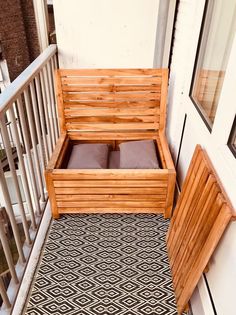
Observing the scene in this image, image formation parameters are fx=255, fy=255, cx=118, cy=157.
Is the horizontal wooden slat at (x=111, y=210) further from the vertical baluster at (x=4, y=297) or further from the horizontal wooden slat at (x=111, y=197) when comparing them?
the vertical baluster at (x=4, y=297)

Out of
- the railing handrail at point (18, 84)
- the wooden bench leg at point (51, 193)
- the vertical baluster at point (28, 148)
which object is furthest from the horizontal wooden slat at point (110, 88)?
the wooden bench leg at point (51, 193)

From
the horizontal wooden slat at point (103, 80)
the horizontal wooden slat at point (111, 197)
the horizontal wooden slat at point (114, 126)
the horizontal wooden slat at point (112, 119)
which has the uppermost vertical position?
the horizontal wooden slat at point (103, 80)

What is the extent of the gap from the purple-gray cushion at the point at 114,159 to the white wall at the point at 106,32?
0.89 metres

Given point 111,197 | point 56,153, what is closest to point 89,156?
point 56,153

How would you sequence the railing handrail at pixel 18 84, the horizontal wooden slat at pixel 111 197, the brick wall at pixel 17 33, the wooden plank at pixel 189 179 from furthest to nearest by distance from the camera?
the brick wall at pixel 17 33
the horizontal wooden slat at pixel 111 197
the wooden plank at pixel 189 179
the railing handrail at pixel 18 84

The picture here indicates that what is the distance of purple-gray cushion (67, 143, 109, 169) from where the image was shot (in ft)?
6.06

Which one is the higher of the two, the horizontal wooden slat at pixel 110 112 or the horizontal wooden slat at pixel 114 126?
the horizontal wooden slat at pixel 110 112

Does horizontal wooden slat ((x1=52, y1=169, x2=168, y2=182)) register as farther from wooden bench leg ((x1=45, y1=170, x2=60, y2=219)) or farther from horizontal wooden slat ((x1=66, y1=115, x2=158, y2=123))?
horizontal wooden slat ((x1=66, y1=115, x2=158, y2=123))

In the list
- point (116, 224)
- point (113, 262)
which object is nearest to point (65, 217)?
point (116, 224)

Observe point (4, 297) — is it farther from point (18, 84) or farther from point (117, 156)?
point (117, 156)

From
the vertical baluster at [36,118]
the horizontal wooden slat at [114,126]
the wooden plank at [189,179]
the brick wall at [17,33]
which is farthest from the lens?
the brick wall at [17,33]

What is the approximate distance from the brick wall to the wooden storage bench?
439 cm

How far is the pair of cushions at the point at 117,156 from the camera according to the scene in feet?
6.06

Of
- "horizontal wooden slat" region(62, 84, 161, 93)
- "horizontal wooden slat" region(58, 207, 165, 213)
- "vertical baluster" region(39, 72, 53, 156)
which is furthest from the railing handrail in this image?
"horizontal wooden slat" region(58, 207, 165, 213)
